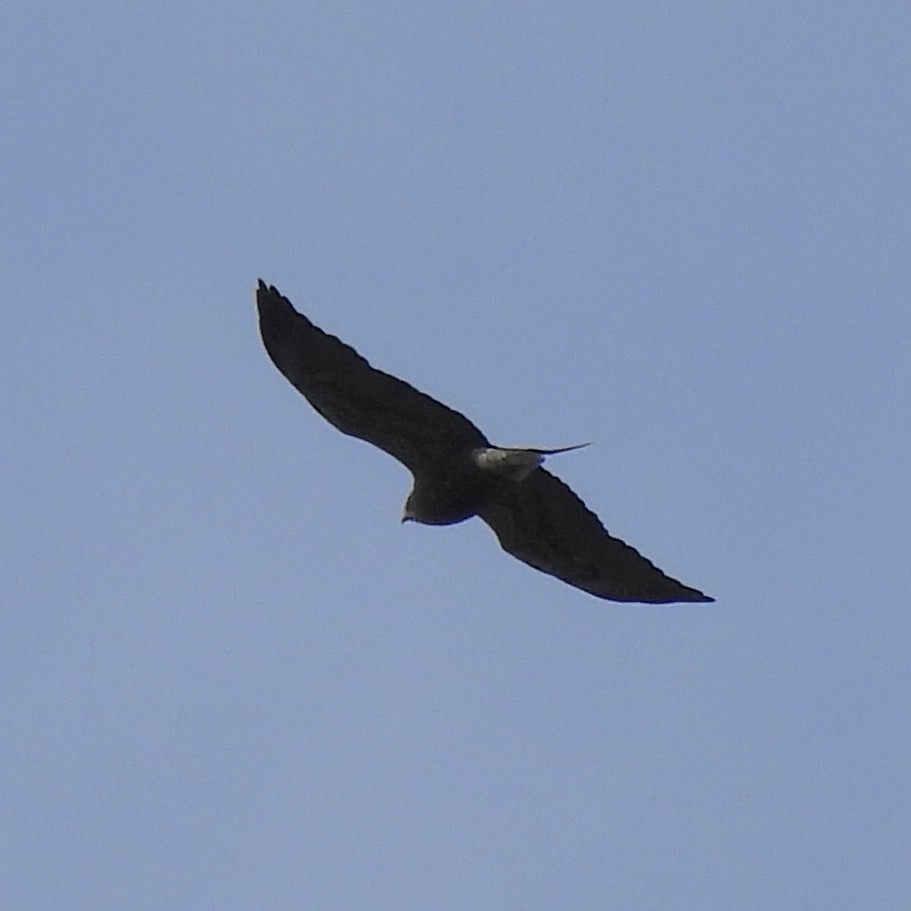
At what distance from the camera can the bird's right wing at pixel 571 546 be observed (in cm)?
2111

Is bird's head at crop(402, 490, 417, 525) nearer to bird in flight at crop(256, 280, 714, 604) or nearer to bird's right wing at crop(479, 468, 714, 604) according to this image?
bird in flight at crop(256, 280, 714, 604)

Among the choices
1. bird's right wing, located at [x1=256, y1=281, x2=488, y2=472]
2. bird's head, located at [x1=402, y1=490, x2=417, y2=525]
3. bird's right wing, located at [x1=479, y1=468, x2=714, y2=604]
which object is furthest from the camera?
bird's right wing, located at [x1=479, y1=468, x2=714, y2=604]

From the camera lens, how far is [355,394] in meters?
20.1

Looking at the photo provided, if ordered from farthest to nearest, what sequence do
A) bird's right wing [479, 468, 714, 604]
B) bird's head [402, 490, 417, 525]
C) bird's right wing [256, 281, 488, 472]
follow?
bird's right wing [479, 468, 714, 604]
bird's head [402, 490, 417, 525]
bird's right wing [256, 281, 488, 472]

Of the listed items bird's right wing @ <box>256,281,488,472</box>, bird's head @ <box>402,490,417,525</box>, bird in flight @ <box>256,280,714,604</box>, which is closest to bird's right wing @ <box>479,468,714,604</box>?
bird in flight @ <box>256,280,714,604</box>

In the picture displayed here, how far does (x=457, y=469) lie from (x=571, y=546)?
151cm

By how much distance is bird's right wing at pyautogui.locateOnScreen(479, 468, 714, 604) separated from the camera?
21.1 metres

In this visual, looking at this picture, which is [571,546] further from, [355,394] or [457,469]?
[355,394]

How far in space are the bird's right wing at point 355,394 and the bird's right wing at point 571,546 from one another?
3.12 feet

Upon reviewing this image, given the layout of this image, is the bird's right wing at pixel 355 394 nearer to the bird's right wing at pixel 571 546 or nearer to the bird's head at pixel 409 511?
the bird's head at pixel 409 511

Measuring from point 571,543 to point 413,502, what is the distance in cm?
152

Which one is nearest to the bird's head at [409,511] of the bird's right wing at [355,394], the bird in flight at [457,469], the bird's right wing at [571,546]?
the bird in flight at [457,469]

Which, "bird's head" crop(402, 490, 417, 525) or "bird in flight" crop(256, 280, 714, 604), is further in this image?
"bird's head" crop(402, 490, 417, 525)

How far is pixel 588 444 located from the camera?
18781mm
